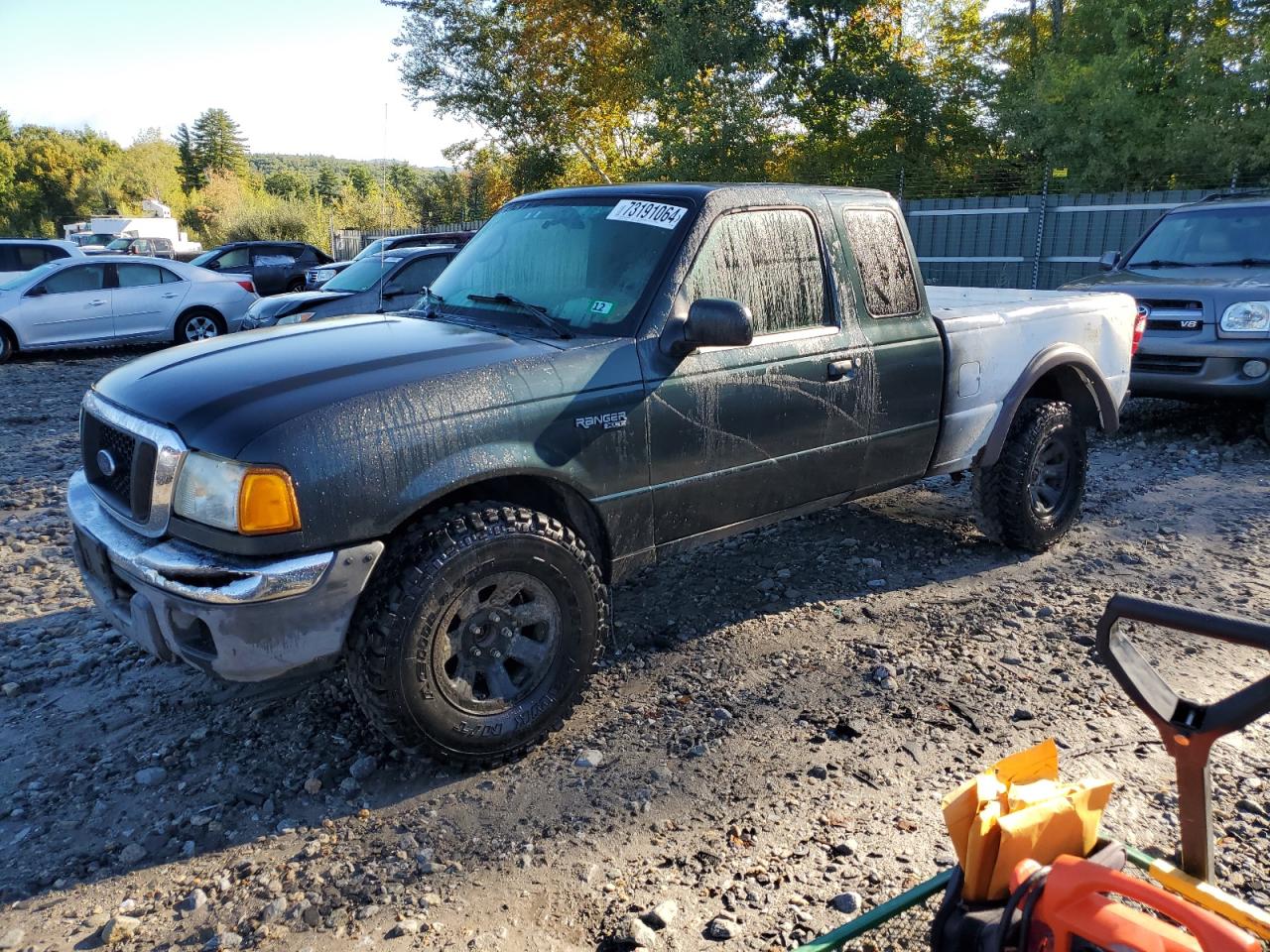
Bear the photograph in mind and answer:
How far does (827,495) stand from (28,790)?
3196 millimetres

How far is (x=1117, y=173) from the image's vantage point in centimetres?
1698

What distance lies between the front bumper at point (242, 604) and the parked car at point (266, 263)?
1787 cm

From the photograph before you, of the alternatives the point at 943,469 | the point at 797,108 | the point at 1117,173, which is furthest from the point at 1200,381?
the point at 797,108

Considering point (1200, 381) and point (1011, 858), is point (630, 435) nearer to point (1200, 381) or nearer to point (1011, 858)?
point (1011, 858)

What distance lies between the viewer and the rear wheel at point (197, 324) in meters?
14.1

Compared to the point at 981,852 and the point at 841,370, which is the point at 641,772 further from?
the point at 841,370

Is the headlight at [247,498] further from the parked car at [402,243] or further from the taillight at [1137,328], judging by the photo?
the parked car at [402,243]

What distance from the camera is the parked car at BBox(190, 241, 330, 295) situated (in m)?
19.4

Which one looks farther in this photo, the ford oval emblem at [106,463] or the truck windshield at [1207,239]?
the truck windshield at [1207,239]

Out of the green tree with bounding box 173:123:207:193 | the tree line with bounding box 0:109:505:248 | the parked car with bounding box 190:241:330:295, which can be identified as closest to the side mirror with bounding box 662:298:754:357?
the parked car with bounding box 190:241:330:295

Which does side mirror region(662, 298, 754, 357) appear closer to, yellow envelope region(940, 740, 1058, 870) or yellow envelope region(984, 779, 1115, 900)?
yellow envelope region(940, 740, 1058, 870)

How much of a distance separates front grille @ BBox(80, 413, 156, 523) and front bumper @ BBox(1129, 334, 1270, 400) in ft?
23.8

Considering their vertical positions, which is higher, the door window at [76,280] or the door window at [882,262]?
the door window at [882,262]

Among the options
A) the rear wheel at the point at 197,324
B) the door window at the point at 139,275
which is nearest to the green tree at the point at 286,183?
the rear wheel at the point at 197,324
